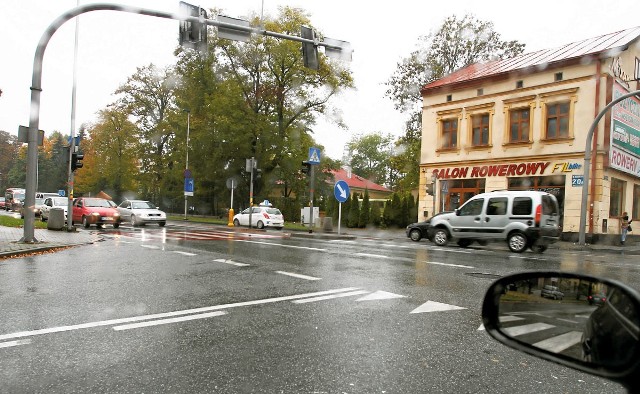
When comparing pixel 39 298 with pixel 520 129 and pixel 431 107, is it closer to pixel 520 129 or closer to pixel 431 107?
pixel 520 129

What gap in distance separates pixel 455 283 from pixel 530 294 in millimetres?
6274

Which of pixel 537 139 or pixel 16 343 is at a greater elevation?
pixel 537 139

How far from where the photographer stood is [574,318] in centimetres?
146

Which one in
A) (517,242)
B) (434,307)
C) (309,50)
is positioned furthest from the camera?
(517,242)

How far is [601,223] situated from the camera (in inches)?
890

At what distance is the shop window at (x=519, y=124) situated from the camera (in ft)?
81.5

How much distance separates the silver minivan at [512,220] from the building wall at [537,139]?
7996mm

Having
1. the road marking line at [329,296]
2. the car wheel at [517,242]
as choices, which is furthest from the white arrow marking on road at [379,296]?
the car wheel at [517,242]

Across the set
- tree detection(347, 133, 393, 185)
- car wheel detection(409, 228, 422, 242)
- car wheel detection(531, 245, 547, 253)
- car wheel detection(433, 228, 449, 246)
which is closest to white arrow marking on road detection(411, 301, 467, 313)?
car wheel detection(531, 245, 547, 253)

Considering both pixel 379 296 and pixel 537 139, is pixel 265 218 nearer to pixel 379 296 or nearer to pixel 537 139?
pixel 537 139

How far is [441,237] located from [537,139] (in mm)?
10351

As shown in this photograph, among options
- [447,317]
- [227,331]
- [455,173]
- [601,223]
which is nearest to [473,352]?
[447,317]

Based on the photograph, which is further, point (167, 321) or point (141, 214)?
point (141, 214)

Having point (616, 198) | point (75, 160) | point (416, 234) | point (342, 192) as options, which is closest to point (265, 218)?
point (342, 192)
